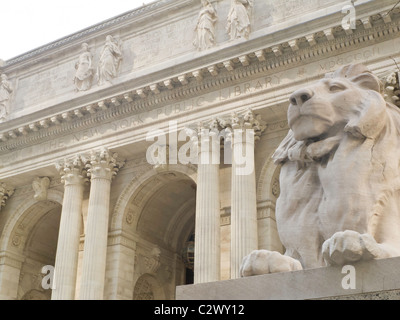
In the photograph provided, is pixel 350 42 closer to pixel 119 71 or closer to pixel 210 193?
pixel 210 193

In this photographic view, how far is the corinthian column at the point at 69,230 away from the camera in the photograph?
19688 mm

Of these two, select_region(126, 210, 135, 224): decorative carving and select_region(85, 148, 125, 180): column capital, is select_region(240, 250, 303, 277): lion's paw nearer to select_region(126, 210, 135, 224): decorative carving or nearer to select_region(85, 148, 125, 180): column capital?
select_region(85, 148, 125, 180): column capital

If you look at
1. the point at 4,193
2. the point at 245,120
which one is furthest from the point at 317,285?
the point at 4,193

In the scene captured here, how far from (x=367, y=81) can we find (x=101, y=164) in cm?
1630

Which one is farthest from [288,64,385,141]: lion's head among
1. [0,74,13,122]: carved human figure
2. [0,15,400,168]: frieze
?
[0,74,13,122]: carved human figure

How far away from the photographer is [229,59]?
1802 centimetres

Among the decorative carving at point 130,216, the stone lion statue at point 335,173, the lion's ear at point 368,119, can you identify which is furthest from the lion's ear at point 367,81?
the decorative carving at point 130,216

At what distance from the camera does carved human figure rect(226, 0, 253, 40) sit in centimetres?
1917

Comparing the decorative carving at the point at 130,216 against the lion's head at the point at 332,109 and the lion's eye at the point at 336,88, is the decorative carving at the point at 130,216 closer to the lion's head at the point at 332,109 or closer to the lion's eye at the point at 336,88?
the lion's head at the point at 332,109

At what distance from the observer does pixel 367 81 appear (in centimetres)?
475

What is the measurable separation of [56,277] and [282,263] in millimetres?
16865

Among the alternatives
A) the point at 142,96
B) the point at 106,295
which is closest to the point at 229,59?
the point at 142,96

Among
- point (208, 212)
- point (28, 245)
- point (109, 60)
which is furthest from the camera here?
point (28, 245)

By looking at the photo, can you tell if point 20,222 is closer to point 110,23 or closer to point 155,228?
point 155,228
